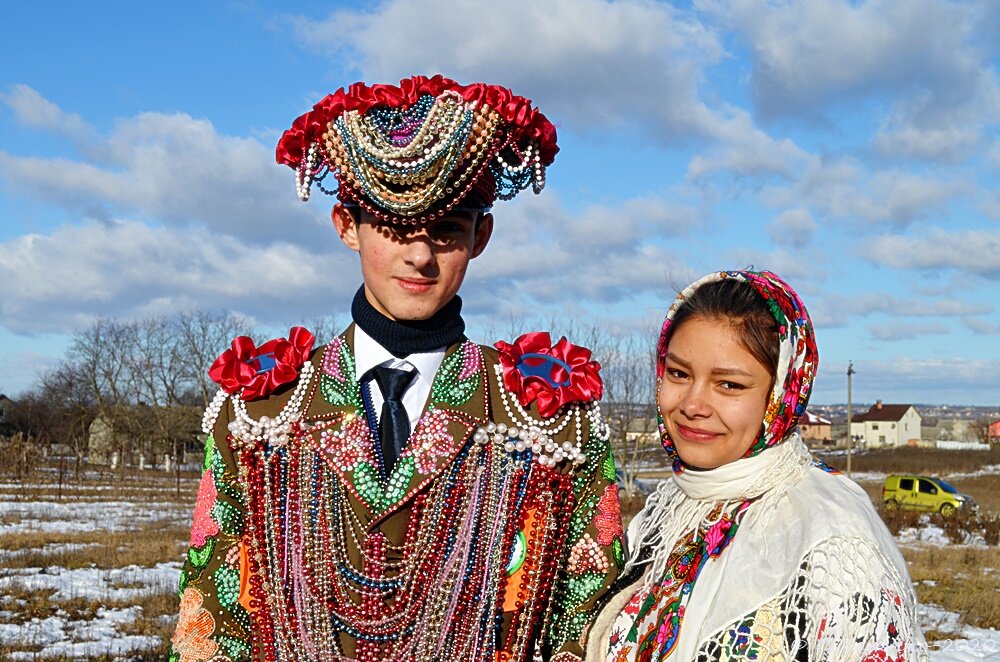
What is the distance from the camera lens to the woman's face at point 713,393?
7.49ft

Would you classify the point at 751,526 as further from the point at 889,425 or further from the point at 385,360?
the point at 889,425

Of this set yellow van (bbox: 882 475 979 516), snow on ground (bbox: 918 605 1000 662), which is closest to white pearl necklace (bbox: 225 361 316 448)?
snow on ground (bbox: 918 605 1000 662)

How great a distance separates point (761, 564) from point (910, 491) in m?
24.3

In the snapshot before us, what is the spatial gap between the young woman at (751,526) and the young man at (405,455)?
233 mm

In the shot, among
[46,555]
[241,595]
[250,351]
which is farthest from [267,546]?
[46,555]

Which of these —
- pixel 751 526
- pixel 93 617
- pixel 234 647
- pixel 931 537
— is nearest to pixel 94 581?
pixel 93 617

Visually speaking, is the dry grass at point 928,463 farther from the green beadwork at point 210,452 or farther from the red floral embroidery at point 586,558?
the green beadwork at point 210,452

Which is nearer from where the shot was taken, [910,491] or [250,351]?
[250,351]

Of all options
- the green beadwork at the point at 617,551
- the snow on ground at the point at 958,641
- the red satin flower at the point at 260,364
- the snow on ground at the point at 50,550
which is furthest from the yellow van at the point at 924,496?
the red satin flower at the point at 260,364

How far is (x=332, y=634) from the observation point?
2.35 m

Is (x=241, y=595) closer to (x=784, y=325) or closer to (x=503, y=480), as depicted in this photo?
(x=503, y=480)

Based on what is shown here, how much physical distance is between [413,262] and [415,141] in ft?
1.11

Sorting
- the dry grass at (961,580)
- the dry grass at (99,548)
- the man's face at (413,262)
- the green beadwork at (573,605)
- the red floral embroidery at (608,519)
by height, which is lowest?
the dry grass at (961,580)

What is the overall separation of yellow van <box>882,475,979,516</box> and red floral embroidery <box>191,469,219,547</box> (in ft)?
76.5
